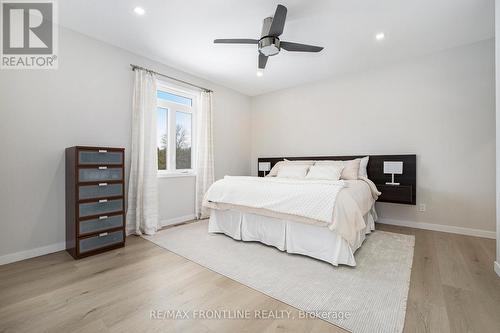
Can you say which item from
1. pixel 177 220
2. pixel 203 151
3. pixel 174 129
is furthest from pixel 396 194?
pixel 174 129

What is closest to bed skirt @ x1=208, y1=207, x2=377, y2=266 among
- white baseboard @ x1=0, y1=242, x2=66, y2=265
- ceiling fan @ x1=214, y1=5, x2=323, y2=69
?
white baseboard @ x1=0, y1=242, x2=66, y2=265

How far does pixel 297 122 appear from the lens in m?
4.70

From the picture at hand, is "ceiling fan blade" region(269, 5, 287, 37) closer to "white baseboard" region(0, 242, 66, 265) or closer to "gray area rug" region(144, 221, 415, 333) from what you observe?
"gray area rug" region(144, 221, 415, 333)

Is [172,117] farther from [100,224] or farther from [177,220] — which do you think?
[100,224]

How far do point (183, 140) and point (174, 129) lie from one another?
0.89 ft

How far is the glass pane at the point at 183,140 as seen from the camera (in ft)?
12.9

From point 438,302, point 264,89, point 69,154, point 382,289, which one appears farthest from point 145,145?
point 438,302

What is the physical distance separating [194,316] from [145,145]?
8.33ft

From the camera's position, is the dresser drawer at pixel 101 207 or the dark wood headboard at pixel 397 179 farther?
the dark wood headboard at pixel 397 179

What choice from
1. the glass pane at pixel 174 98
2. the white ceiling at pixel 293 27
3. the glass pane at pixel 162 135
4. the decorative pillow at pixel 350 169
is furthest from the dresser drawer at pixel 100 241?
the decorative pillow at pixel 350 169

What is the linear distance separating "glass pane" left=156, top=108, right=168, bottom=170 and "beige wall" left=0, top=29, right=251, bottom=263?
514 millimetres

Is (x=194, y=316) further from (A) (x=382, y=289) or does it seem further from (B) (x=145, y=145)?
(B) (x=145, y=145)

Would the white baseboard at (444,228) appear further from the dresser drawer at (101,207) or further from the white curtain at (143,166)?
the dresser drawer at (101,207)

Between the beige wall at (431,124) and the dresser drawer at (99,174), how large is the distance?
3470 mm
